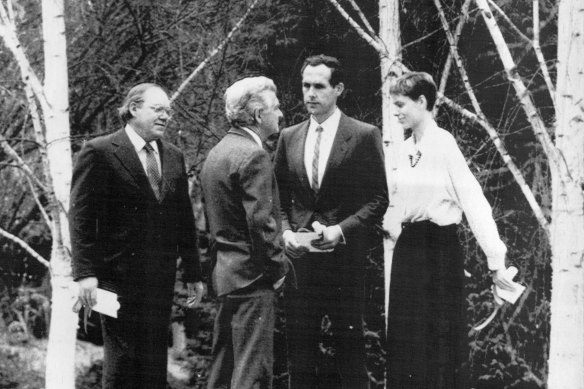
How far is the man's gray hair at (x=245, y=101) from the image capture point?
13.7 feet

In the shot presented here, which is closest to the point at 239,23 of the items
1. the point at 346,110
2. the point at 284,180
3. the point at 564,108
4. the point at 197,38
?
the point at 197,38

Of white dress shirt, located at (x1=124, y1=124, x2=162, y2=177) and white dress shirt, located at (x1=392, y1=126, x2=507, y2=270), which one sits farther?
white dress shirt, located at (x1=124, y1=124, x2=162, y2=177)

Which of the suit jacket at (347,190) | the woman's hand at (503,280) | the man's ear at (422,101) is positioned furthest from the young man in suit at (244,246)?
the woman's hand at (503,280)

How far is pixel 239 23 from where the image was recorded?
6633 millimetres

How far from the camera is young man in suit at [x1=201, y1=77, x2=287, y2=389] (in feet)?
13.1

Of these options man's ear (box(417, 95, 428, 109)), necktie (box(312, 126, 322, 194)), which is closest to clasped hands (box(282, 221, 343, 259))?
necktie (box(312, 126, 322, 194))

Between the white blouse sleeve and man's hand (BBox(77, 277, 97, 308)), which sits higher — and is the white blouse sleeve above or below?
above

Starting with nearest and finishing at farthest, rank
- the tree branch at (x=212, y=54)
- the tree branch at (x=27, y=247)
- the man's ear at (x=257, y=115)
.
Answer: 1. the man's ear at (x=257, y=115)
2. the tree branch at (x=27, y=247)
3. the tree branch at (x=212, y=54)

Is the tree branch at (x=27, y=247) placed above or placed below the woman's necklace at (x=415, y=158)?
below

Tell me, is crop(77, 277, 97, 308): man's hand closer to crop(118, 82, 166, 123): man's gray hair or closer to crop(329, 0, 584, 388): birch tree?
crop(118, 82, 166, 123): man's gray hair

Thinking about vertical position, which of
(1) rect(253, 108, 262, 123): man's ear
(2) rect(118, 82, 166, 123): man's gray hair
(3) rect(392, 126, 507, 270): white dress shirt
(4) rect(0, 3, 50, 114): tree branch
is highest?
(4) rect(0, 3, 50, 114): tree branch

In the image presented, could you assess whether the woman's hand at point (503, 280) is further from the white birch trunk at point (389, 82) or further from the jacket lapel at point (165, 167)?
the white birch trunk at point (389, 82)

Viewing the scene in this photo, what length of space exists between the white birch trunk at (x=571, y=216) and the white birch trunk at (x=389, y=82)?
130 centimetres

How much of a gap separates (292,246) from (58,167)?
2234 mm
